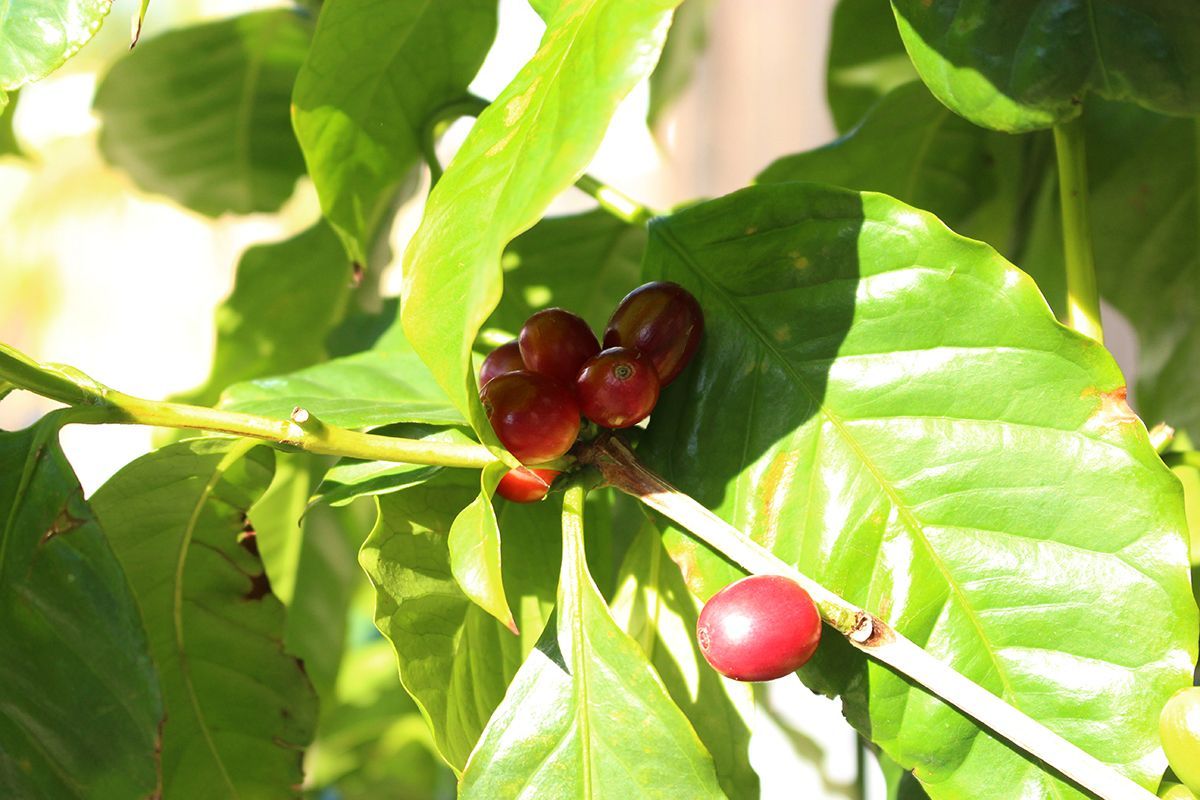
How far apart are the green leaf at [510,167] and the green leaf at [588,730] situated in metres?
0.08

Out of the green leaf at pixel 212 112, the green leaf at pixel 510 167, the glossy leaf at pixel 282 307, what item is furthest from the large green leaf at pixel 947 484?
the green leaf at pixel 212 112

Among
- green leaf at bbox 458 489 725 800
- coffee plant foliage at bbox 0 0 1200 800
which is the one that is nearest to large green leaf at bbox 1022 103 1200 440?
coffee plant foliage at bbox 0 0 1200 800

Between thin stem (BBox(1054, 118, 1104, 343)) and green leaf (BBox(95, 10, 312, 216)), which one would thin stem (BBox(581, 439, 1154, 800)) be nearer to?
thin stem (BBox(1054, 118, 1104, 343))

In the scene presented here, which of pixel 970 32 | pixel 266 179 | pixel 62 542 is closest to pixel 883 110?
pixel 970 32

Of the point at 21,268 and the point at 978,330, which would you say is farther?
the point at 21,268

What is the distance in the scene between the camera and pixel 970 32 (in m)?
0.33

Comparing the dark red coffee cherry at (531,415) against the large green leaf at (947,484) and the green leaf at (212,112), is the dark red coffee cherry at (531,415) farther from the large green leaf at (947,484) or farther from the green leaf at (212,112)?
the green leaf at (212,112)

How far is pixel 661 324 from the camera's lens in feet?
1.11

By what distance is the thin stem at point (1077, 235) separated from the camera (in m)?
0.37

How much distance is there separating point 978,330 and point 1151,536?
0.07 meters

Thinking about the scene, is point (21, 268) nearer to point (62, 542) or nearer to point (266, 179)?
point (266, 179)

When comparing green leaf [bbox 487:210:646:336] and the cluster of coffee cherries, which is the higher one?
the cluster of coffee cherries

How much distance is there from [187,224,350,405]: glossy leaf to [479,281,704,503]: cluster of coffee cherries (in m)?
0.36

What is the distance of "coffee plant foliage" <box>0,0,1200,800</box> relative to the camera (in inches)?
11.7
